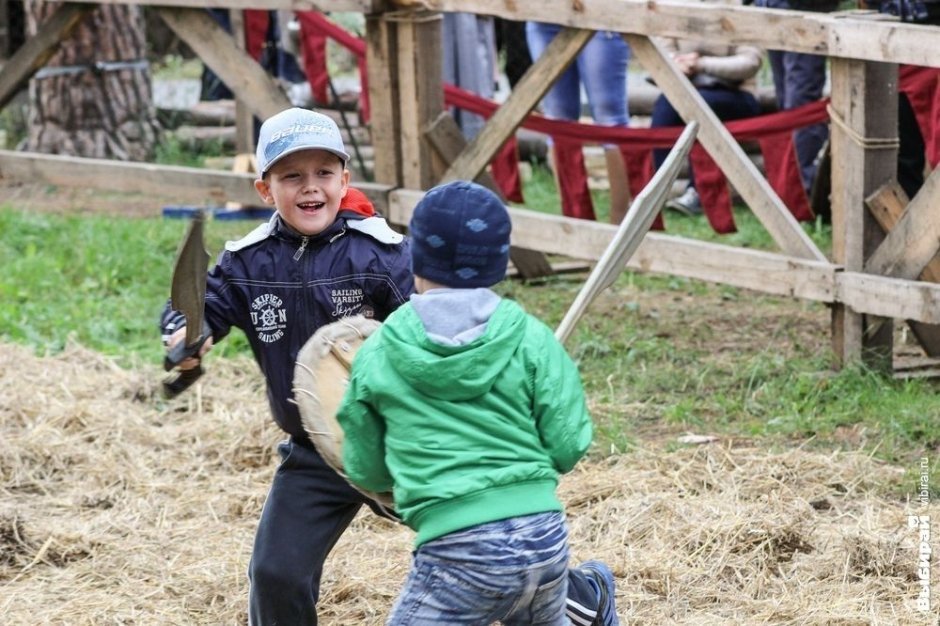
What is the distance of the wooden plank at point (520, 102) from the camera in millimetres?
6246

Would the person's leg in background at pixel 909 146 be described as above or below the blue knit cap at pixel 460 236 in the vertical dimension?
below

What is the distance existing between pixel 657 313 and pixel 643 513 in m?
2.62

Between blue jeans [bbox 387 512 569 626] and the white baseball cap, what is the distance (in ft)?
3.60

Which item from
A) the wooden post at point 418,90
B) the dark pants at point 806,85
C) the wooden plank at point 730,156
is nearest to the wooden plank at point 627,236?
the wooden plank at point 730,156

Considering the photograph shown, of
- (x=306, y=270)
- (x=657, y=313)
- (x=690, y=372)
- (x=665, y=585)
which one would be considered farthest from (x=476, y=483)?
(x=657, y=313)

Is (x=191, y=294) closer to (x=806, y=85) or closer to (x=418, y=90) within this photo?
(x=418, y=90)

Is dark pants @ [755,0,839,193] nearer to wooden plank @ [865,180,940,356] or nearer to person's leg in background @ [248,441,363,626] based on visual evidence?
wooden plank @ [865,180,940,356]

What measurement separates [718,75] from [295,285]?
5659 millimetres

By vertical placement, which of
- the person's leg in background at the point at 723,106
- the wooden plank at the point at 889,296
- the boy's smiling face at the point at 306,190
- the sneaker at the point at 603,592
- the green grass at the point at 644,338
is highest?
the boy's smiling face at the point at 306,190

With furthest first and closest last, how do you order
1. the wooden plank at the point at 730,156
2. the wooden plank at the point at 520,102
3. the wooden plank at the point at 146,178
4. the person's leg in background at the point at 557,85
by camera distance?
the person's leg in background at the point at 557,85, the wooden plank at the point at 146,178, the wooden plank at the point at 520,102, the wooden plank at the point at 730,156

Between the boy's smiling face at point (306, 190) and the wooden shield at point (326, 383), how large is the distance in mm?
394

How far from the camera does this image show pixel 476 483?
2740 millimetres

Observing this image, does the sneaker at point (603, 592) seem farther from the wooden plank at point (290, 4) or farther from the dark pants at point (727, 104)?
the dark pants at point (727, 104)

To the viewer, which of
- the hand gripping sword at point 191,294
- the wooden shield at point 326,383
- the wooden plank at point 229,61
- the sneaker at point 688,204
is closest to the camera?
the wooden shield at point 326,383
